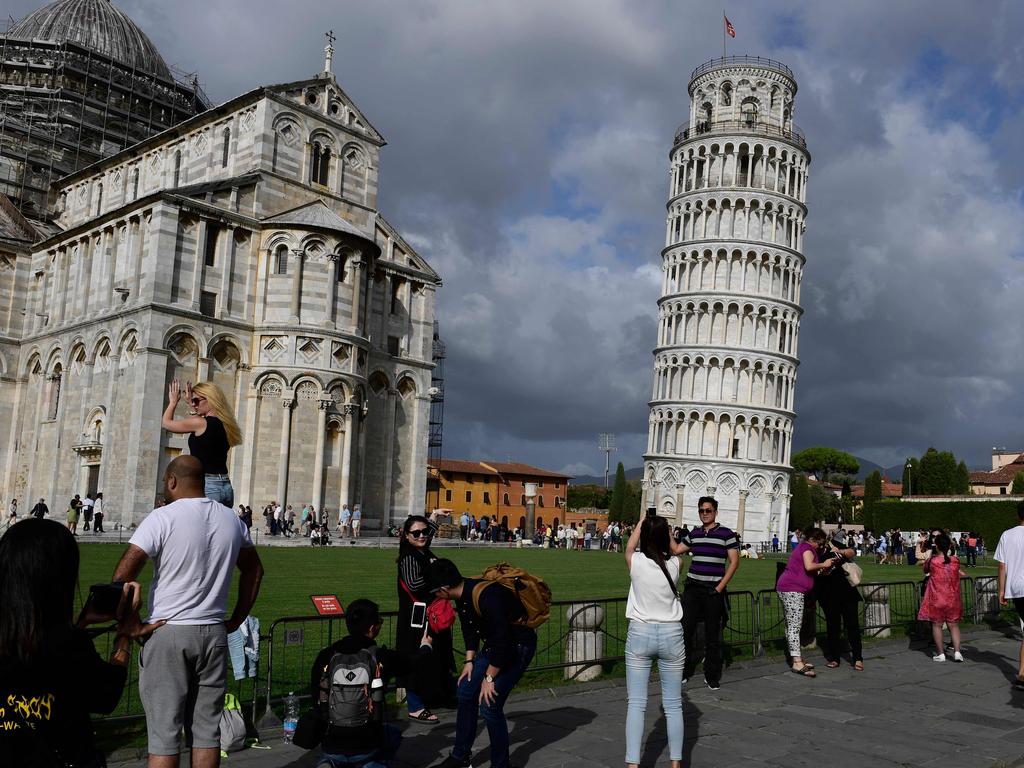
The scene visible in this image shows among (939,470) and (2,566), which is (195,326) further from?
(939,470)

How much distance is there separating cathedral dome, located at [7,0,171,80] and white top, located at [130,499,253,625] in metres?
53.7

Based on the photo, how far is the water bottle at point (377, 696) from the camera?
5.34 metres

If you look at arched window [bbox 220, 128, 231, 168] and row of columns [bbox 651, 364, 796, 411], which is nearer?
arched window [bbox 220, 128, 231, 168]

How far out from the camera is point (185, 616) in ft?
15.5

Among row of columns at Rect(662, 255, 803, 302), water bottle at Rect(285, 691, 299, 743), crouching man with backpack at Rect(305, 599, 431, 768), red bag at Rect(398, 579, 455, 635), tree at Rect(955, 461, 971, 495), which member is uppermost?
row of columns at Rect(662, 255, 803, 302)

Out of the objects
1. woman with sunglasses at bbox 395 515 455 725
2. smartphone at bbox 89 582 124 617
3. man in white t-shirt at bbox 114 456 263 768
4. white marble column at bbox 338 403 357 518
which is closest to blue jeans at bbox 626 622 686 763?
woman with sunglasses at bbox 395 515 455 725

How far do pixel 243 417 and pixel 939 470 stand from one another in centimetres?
7157

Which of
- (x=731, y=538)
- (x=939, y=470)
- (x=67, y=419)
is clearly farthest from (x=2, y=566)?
(x=939, y=470)

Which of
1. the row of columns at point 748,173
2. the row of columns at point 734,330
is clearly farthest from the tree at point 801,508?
the row of columns at point 748,173

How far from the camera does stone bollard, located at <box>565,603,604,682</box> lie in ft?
31.8

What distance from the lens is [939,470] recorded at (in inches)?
3398

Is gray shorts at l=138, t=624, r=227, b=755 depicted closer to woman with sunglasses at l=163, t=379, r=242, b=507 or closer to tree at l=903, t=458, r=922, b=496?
woman with sunglasses at l=163, t=379, r=242, b=507

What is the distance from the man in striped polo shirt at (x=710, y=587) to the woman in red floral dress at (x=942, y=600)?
3.83 metres

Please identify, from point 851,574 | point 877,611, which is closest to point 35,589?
point 851,574
